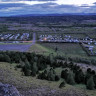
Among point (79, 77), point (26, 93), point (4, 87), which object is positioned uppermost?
point (4, 87)

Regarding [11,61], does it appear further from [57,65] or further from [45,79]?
[45,79]

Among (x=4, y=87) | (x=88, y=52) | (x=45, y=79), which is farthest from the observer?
(x=88, y=52)

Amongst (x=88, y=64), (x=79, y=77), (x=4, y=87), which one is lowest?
(x=88, y=64)

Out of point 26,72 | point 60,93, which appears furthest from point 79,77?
point 26,72

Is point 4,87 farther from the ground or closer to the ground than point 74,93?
farther from the ground

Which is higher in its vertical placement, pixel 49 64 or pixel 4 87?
pixel 4 87

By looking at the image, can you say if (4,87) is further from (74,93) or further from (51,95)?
(74,93)

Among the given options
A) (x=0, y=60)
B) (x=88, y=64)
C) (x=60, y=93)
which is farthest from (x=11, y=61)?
(x=88, y=64)

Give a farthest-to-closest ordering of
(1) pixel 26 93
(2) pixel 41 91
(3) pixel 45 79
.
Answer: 1. (3) pixel 45 79
2. (2) pixel 41 91
3. (1) pixel 26 93

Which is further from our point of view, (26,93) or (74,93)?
(74,93)
